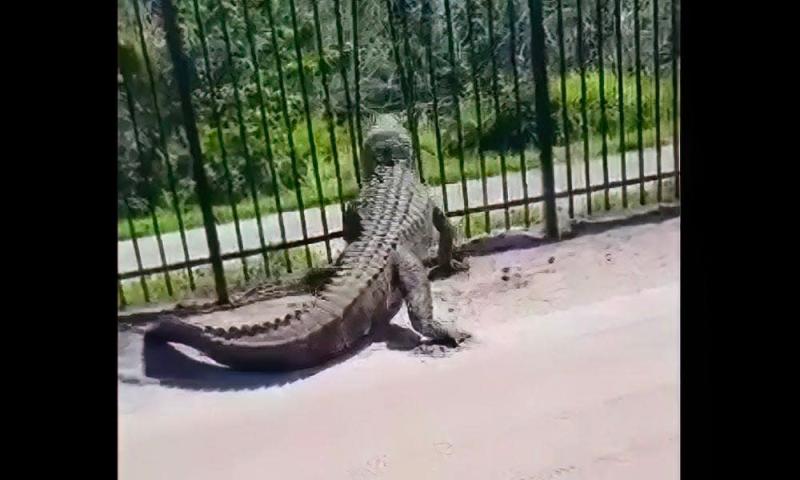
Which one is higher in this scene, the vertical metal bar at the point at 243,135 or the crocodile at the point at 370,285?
the vertical metal bar at the point at 243,135

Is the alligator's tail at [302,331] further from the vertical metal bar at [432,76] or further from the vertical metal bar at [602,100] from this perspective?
the vertical metal bar at [602,100]

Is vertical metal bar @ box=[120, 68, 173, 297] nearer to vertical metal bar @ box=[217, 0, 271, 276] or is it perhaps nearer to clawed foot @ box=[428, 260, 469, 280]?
vertical metal bar @ box=[217, 0, 271, 276]

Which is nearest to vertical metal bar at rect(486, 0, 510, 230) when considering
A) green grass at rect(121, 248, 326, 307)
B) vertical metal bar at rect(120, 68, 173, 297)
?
green grass at rect(121, 248, 326, 307)

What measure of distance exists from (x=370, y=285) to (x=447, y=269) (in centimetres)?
13

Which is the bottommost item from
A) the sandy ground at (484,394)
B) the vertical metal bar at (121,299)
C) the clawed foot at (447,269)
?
the sandy ground at (484,394)

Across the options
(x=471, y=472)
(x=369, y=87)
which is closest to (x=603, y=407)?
(x=471, y=472)

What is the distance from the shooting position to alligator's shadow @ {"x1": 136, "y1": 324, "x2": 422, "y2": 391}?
1.30 m

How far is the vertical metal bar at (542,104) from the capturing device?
1301mm

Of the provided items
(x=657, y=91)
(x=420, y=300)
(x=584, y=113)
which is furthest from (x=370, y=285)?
(x=657, y=91)

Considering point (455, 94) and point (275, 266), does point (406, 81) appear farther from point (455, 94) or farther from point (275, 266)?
point (275, 266)

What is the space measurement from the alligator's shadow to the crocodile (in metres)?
0.01

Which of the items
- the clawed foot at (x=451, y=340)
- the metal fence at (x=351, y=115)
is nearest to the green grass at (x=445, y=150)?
the metal fence at (x=351, y=115)
